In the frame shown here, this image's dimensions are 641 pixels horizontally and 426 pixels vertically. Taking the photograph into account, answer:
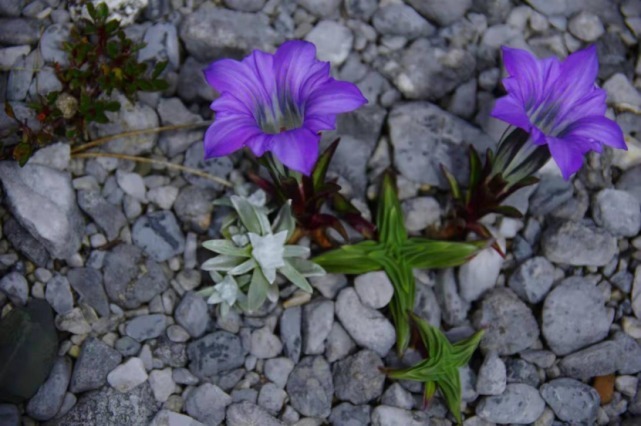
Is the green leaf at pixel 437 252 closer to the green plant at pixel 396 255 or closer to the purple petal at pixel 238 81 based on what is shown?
the green plant at pixel 396 255

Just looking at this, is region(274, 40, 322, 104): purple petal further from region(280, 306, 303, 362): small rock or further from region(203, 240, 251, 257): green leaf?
region(280, 306, 303, 362): small rock

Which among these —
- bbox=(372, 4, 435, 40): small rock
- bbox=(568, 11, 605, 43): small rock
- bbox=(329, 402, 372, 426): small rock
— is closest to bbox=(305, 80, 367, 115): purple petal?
bbox=(372, 4, 435, 40): small rock

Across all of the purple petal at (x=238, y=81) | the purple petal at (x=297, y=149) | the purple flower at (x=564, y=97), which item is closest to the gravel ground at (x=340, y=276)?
the purple flower at (x=564, y=97)

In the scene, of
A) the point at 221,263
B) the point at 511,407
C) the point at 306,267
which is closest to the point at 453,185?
the point at 306,267

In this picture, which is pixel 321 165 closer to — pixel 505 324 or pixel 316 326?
pixel 316 326

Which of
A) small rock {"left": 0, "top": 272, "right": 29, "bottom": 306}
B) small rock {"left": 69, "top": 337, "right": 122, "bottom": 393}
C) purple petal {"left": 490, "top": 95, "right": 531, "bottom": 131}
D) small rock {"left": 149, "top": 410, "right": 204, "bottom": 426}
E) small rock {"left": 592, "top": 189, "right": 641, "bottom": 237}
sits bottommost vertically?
small rock {"left": 149, "top": 410, "right": 204, "bottom": 426}

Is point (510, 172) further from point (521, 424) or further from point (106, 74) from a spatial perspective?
point (106, 74)

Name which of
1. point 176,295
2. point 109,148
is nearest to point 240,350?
point 176,295
